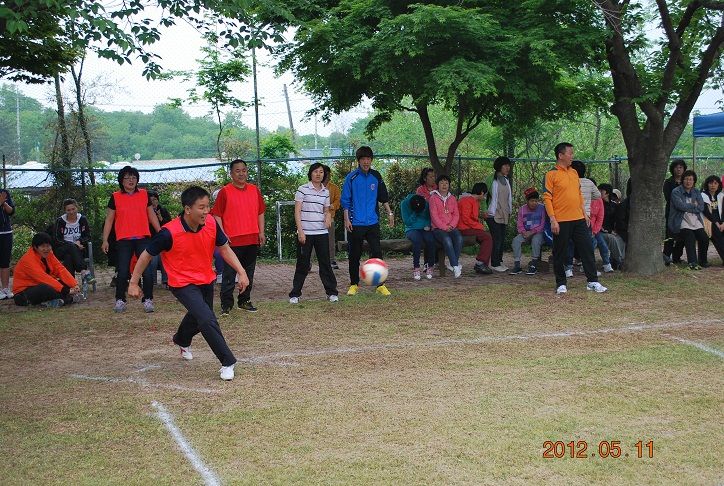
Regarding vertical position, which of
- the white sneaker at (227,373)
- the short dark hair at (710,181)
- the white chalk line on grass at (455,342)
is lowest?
the white chalk line on grass at (455,342)

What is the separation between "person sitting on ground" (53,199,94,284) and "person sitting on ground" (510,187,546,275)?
Answer: 6892mm

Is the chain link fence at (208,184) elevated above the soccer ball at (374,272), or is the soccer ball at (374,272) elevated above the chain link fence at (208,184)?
the chain link fence at (208,184)

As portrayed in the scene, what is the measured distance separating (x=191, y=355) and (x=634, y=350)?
4284 millimetres

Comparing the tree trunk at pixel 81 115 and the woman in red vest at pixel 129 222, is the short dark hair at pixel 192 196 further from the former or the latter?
the tree trunk at pixel 81 115

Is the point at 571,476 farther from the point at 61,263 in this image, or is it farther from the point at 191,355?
the point at 61,263

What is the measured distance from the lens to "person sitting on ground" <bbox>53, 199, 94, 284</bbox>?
12.2 m

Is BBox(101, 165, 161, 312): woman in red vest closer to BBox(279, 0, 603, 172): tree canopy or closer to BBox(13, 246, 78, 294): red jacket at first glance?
BBox(13, 246, 78, 294): red jacket

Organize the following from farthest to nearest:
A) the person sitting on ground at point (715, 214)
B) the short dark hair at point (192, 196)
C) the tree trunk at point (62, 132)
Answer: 1. the tree trunk at point (62, 132)
2. the person sitting on ground at point (715, 214)
3. the short dark hair at point (192, 196)

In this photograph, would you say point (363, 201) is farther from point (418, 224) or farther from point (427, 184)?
point (427, 184)

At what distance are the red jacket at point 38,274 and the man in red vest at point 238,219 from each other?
2761 millimetres

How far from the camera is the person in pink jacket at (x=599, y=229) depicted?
42.4ft

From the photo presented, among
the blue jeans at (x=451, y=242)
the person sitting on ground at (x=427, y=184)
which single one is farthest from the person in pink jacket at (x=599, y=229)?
the person sitting on ground at (x=427, y=184)

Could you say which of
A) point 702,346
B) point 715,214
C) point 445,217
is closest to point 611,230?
point 715,214

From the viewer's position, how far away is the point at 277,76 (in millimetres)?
13391
